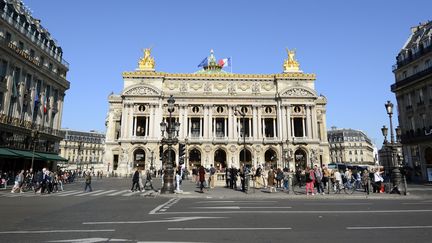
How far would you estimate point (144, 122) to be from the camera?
70.0m

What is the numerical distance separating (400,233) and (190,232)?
5162 millimetres

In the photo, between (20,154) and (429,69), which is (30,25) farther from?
(429,69)

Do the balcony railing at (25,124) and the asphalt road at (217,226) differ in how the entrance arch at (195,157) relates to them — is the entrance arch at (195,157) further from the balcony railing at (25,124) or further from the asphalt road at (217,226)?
the asphalt road at (217,226)

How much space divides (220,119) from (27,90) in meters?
41.5

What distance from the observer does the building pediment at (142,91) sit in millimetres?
66250

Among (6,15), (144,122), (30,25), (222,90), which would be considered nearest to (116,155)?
(144,122)

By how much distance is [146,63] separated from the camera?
70.9 metres

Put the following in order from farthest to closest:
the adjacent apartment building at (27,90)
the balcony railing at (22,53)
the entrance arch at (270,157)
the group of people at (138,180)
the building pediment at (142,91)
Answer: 1. the entrance arch at (270,157)
2. the building pediment at (142,91)
3. the adjacent apartment building at (27,90)
4. the balcony railing at (22,53)
5. the group of people at (138,180)

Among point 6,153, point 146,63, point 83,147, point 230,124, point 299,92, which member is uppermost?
point 146,63

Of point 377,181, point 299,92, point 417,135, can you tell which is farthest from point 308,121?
point 377,181

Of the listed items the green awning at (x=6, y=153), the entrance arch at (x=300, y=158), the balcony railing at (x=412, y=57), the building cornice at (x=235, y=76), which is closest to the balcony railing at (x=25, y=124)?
the green awning at (x=6, y=153)

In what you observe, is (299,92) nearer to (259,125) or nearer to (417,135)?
(259,125)

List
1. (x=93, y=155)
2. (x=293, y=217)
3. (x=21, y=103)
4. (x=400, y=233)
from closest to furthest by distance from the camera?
(x=400, y=233), (x=293, y=217), (x=21, y=103), (x=93, y=155)

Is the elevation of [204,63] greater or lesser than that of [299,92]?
greater
